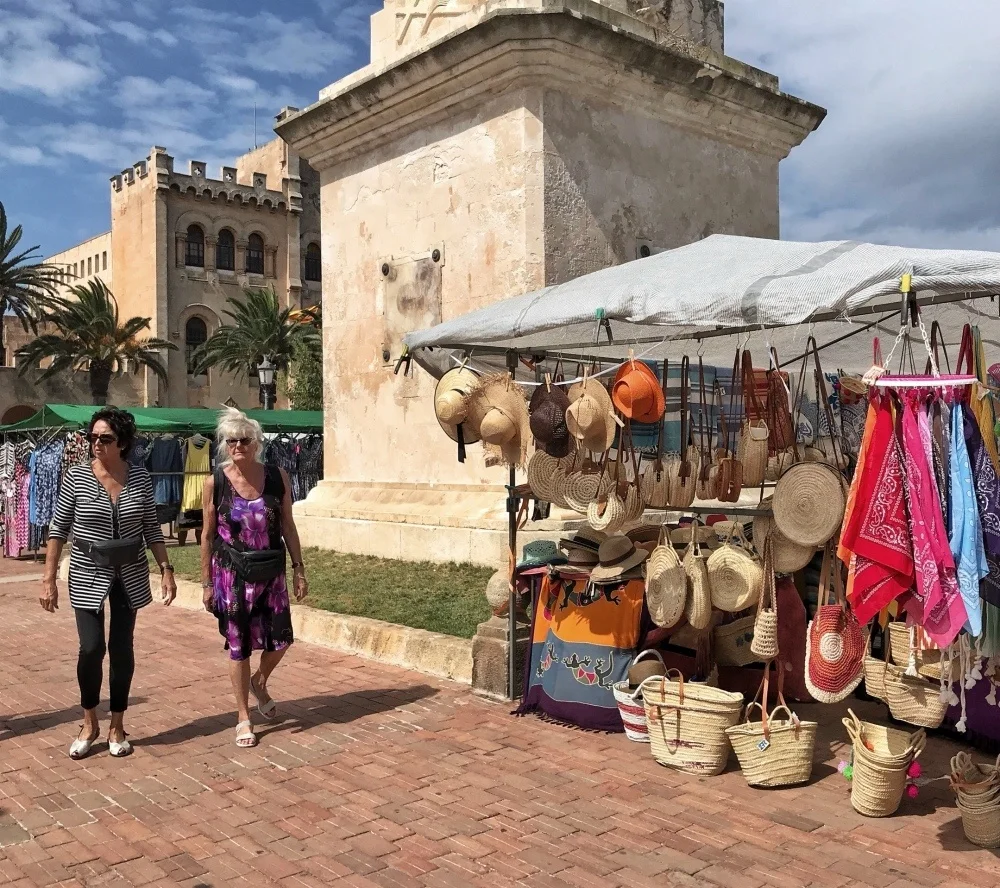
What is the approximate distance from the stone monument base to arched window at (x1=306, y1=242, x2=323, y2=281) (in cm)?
4179

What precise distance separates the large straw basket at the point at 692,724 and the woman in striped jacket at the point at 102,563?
2705mm

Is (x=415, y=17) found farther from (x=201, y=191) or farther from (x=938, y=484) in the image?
(x=201, y=191)

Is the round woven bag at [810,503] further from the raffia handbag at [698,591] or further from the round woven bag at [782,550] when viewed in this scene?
the raffia handbag at [698,591]

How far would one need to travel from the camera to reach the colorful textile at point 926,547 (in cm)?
347

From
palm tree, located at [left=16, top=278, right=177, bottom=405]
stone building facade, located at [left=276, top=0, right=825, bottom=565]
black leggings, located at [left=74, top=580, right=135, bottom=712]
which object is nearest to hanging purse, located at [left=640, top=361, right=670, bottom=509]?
black leggings, located at [left=74, top=580, right=135, bottom=712]

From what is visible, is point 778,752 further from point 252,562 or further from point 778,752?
point 252,562

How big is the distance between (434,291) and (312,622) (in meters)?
4.01

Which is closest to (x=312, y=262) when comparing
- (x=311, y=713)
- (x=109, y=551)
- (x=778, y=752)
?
(x=311, y=713)

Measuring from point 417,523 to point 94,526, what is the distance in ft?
16.9

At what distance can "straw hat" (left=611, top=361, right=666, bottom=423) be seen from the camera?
16.0 feet

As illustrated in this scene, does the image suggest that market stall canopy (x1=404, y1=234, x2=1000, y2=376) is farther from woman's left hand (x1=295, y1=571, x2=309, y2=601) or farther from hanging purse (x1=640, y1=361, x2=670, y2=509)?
woman's left hand (x1=295, y1=571, x2=309, y2=601)

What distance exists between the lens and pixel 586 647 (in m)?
5.38

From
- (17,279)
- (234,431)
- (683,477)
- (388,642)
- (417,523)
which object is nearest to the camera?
(234,431)

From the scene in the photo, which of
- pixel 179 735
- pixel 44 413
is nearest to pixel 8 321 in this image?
pixel 44 413
